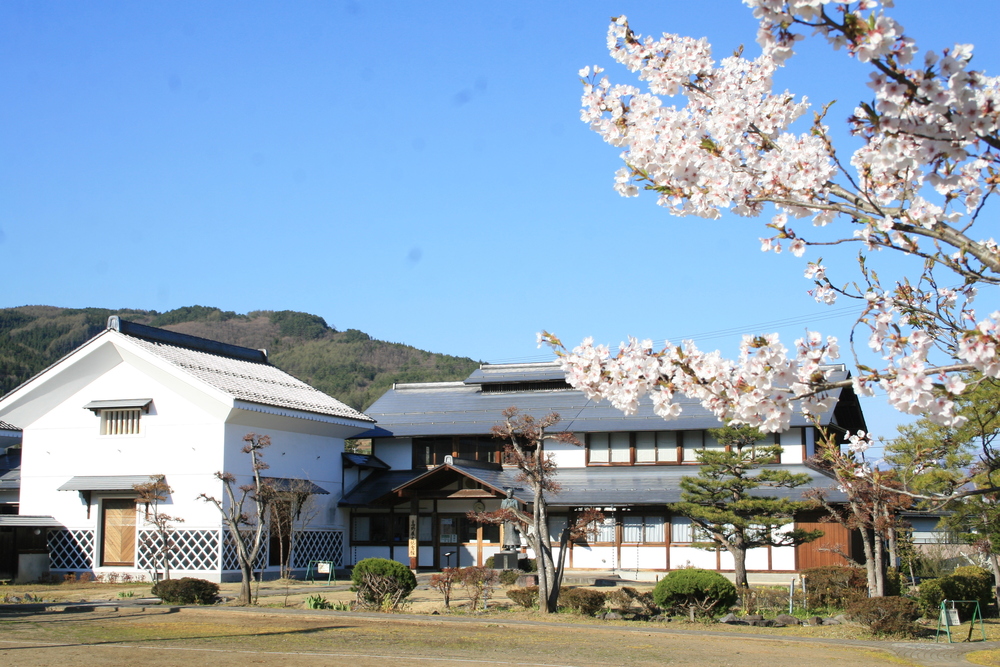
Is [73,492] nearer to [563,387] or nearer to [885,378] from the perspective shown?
[563,387]

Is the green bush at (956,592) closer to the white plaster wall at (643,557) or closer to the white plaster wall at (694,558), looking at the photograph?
the white plaster wall at (694,558)

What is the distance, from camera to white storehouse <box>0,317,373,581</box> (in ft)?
82.5

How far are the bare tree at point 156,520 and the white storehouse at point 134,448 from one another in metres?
0.23

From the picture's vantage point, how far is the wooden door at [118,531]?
26031 millimetres

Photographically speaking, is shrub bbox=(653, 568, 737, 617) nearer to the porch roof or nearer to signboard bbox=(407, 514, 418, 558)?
signboard bbox=(407, 514, 418, 558)

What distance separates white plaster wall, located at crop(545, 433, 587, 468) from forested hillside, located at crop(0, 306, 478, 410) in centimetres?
4786

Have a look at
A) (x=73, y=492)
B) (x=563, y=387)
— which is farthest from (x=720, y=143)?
(x=563, y=387)

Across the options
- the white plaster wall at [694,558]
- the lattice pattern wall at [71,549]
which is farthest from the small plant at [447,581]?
the lattice pattern wall at [71,549]

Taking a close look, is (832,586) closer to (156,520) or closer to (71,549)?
(156,520)

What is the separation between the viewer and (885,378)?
4984 mm

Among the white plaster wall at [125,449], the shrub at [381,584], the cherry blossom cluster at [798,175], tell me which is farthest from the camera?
the white plaster wall at [125,449]

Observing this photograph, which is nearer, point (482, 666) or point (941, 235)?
point (941, 235)

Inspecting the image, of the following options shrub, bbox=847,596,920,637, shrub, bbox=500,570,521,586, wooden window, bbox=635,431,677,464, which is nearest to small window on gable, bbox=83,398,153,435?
shrub, bbox=500,570,521,586

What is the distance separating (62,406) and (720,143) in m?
25.8
